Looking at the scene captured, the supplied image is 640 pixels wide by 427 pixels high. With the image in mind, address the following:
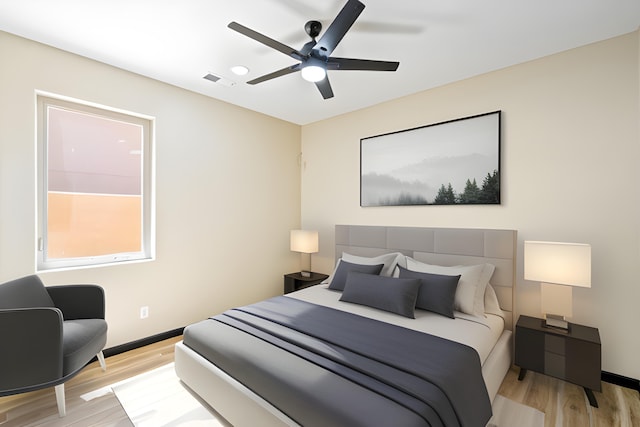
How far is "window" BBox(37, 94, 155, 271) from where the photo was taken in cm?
253

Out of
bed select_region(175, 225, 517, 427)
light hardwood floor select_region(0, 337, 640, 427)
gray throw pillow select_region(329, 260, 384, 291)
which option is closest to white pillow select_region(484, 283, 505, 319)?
bed select_region(175, 225, 517, 427)

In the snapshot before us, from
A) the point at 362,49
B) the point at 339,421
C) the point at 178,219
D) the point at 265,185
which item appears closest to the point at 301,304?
the point at 339,421

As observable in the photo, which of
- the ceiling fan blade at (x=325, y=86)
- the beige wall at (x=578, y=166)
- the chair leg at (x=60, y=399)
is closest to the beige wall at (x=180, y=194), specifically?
the chair leg at (x=60, y=399)

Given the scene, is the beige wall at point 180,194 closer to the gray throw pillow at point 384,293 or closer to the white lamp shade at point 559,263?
the gray throw pillow at point 384,293

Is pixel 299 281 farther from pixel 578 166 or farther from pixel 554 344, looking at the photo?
pixel 578 166

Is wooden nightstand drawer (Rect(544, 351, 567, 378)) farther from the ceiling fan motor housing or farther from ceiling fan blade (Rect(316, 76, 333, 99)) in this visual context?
the ceiling fan motor housing

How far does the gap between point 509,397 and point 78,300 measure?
339cm

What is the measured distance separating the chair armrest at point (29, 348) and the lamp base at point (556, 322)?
136 inches

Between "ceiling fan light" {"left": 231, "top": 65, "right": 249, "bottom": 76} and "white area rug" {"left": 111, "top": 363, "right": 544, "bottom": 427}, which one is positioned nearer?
"white area rug" {"left": 111, "top": 363, "right": 544, "bottom": 427}

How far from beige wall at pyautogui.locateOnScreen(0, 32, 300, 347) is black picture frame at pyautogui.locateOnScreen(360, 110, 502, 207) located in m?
1.37

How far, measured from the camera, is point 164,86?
3.09m

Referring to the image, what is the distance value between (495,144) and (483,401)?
2.21m

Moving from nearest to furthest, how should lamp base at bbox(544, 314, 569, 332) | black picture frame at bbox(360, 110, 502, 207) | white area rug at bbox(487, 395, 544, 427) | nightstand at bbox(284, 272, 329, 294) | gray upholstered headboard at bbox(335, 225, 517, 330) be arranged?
1. white area rug at bbox(487, 395, 544, 427)
2. lamp base at bbox(544, 314, 569, 332)
3. gray upholstered headboard at bbox(335, 225, 517, 330)
4. black picture frame at bbox(360, 110, 502, 207)
5. nightstand at bbox(284, 272, 329, 294)

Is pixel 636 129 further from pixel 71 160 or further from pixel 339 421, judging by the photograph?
pixel 71 160
